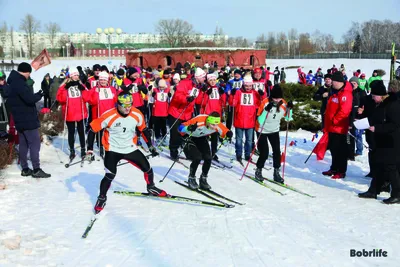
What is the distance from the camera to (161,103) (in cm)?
1101

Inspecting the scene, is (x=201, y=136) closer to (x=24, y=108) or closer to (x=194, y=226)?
(x=194, y=226)

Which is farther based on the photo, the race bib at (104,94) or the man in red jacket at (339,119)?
the race bib at (104,94)

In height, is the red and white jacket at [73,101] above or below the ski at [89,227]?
above

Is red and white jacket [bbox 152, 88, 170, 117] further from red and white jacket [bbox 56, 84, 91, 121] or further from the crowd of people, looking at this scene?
red and white jacket [bbox 56, 84, 91, 121]

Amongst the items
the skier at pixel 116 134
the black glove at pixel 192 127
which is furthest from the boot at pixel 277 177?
the skier at pixel 116 134

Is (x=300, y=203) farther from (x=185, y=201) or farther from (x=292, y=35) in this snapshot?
(x=292, y=35)

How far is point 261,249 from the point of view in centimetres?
480

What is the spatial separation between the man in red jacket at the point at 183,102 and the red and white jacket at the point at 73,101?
2.08m

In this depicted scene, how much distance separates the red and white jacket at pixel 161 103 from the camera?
10984 mm

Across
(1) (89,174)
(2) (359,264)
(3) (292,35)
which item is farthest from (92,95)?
(3) (292,35)

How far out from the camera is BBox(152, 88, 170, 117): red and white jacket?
36.0 ft

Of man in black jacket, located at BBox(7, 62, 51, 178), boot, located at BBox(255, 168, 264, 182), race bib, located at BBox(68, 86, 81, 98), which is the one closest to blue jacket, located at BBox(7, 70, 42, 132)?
man in black jacket, located at BBox(7, 62, 51, 178)

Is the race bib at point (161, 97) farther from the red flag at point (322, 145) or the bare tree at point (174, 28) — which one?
the bare tree at point (174, 28)

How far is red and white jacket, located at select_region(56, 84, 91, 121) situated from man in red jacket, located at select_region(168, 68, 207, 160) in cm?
208
